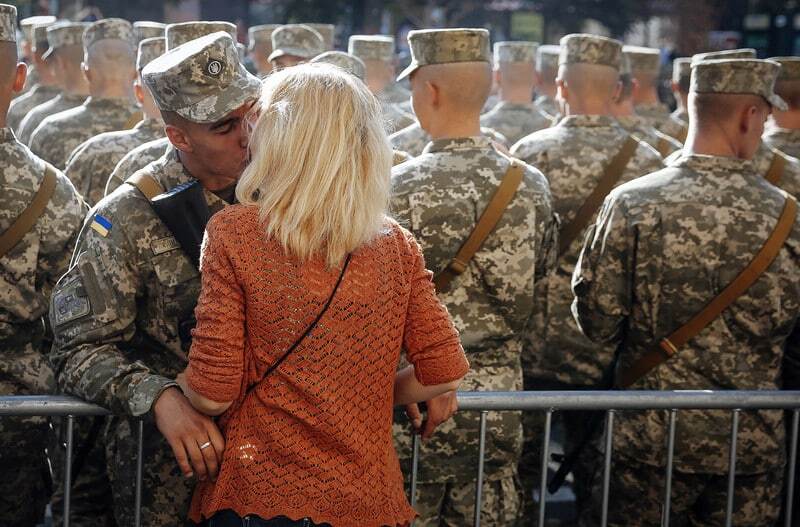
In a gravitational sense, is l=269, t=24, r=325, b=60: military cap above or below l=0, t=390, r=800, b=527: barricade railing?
above

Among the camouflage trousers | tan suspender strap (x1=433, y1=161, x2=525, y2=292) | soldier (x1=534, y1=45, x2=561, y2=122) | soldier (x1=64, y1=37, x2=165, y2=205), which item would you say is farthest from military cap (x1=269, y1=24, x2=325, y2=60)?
the camouflage trousers

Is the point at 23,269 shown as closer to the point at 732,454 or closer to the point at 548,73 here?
the point at 732,454

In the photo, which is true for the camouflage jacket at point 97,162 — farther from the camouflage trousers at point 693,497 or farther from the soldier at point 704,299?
the camouflage trousers at point 693,497

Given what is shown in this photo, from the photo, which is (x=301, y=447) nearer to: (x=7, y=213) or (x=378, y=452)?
(x=378, y=452)

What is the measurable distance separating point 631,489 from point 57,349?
236cm

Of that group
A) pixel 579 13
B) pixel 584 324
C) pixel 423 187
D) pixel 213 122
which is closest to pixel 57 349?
pixel 213 122

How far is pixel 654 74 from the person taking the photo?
32.1ft

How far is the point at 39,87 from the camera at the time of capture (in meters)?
10.6

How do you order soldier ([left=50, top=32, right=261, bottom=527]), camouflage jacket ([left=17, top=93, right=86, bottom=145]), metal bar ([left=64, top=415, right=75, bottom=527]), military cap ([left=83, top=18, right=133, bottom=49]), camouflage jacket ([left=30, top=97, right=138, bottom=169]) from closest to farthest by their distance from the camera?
1. soldier ([left=50, top=32, right=261, bottom=527])
2. metal bar ([left=64, top=415, right=75, bottom=527])
3. camouflage jacket ([left=30, top=97, right=138, bottom=169])
4. military cap ([left=83, top=18, right=133, bottom=49])
5. camouflage jacket ([left=17, top=93, right=86, bottom=145])

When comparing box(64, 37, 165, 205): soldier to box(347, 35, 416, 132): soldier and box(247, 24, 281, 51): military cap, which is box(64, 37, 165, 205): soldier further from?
box(347, 35, 416, 132): soldier

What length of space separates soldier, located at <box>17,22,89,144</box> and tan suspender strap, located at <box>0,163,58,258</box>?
15.7ft

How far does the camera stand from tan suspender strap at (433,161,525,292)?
13.6 feet

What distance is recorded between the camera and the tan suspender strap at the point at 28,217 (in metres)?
3.75

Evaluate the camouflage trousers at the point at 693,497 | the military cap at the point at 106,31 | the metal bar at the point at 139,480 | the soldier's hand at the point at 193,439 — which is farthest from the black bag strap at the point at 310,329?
the military cap at the point at 106,31
